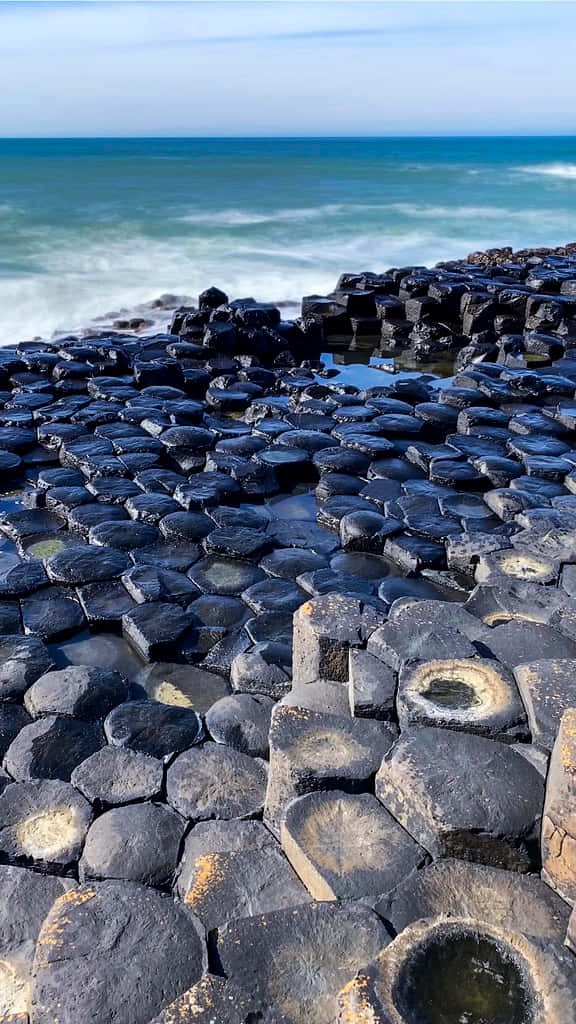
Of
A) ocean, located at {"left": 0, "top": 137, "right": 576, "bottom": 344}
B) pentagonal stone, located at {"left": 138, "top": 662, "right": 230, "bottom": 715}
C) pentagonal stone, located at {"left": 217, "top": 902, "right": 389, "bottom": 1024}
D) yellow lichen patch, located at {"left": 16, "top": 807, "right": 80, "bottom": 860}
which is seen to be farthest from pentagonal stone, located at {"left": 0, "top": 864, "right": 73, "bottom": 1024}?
ocean, located at {"left": 0, "top": 137, "right": 576, "bottom": 344}

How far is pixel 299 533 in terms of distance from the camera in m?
5.35

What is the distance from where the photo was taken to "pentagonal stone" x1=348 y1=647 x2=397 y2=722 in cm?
301

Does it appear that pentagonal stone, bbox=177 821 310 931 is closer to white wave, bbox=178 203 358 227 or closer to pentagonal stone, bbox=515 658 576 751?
pentagonal stone, bbox=515 658 576 751

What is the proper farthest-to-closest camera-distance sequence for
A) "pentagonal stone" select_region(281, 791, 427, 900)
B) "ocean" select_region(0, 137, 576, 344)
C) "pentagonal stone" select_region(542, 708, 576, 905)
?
"ocean" select_region(0, 137, 576, 344) < "pentagonal stone" select_region(281, 791, 427, 900) < "pentagonal stone" select_region(542, 708, 576, 905)

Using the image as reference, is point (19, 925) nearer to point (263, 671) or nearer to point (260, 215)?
point (263, 671)

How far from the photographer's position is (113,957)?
7.04ft

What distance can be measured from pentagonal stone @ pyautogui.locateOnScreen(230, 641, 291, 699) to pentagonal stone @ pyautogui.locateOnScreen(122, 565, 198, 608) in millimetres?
753

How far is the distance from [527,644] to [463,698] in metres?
0.56

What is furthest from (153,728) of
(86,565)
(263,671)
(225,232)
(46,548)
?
(225,232)

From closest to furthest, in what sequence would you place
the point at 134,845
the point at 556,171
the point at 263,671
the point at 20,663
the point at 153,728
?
the point at 134,845, the point at 153,728, the point at 263,671, the point at 20,663, the point at 556,171

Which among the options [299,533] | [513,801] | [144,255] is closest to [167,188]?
[144,255]


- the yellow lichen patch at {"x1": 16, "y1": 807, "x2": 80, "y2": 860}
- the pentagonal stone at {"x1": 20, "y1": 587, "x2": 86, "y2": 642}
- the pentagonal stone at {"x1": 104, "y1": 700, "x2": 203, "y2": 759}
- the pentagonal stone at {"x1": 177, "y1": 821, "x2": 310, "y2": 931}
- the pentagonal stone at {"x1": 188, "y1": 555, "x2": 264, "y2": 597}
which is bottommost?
the pentagonal stone at {"x1": 20, "y1": 587, "x2": 86, "y2": 642}

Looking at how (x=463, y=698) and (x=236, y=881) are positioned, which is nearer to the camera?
(x=236, y=881)

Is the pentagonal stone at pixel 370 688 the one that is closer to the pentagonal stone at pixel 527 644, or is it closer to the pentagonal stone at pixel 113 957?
the pentagonal stone at pixel 527 644
